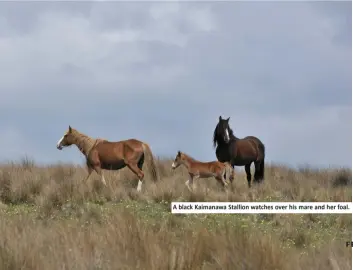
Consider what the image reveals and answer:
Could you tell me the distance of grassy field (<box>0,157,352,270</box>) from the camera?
7285mm

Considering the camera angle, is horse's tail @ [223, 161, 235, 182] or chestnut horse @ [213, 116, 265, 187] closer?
horse's tail @ [223, 161, 235, 182]

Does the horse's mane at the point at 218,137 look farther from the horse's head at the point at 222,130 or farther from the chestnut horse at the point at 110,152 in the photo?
the chestnut horse at the point at 110,152

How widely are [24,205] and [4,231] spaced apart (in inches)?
261

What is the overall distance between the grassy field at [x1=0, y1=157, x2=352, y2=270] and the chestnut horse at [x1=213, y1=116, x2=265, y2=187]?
2.55 ft

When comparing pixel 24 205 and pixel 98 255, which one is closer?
pixel 98 255

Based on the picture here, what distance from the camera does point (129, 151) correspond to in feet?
54.9

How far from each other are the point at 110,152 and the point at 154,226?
757cm

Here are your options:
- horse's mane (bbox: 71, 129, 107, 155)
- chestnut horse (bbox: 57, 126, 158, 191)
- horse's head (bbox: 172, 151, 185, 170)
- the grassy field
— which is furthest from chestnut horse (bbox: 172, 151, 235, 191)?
horse's mane (bbox: 71, 129, 107, 155)

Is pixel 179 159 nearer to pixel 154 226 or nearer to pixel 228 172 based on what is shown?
pixel 228 172

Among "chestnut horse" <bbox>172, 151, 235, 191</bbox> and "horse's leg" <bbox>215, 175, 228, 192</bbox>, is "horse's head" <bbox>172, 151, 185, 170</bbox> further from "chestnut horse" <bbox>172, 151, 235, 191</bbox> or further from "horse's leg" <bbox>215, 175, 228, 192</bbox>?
"horse's leg" <bbox>215, 175, 228, 192</bbox>

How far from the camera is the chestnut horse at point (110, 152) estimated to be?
656 inches

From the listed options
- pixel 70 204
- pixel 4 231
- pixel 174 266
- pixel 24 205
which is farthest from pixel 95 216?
pixel 174 266

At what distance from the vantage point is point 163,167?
20344mm

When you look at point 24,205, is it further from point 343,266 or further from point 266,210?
point 343,266
